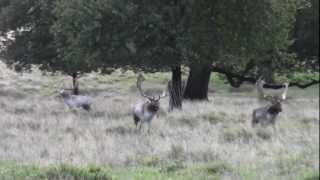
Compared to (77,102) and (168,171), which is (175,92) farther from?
(168,171)

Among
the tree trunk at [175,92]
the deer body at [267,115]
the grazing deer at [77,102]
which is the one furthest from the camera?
the grazing deer at [77,102]

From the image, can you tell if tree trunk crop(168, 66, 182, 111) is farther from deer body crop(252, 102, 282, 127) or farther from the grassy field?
deer body crop(252, 102, 282, 127)

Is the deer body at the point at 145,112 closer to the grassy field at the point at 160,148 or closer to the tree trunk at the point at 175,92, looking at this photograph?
the grassy field at the point at 160,148

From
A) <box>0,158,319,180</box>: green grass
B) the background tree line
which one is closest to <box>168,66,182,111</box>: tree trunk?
the background tree line

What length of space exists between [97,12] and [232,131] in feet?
26.3

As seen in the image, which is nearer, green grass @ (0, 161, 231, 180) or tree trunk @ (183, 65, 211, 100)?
green grass @ (0, 161, 231, 180)

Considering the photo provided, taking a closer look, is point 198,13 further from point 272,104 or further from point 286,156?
point 286,156

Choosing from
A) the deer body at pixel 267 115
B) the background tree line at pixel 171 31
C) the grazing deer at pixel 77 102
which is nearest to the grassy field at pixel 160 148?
the deer body at pixel 267 115

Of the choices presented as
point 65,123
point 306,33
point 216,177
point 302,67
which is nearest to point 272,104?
point 65,123

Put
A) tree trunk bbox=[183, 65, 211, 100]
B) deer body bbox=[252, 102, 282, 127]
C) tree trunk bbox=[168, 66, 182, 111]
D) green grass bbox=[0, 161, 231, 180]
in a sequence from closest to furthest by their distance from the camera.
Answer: green grass bbox=[0, 161, 231, 180] → deer body bbox=[252, 102, 282, 127] → tree trunk bbox=[168, 66, 182, 111] → tree trunk bbox=[183, 65, 211, 100]

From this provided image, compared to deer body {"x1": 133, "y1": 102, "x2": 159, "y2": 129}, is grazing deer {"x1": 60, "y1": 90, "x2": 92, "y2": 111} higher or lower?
lower

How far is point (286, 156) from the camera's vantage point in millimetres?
11141

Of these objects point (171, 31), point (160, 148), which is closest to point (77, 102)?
point (171, 31)

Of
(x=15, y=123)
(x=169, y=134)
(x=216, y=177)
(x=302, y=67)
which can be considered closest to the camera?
(x=216, y=177)
